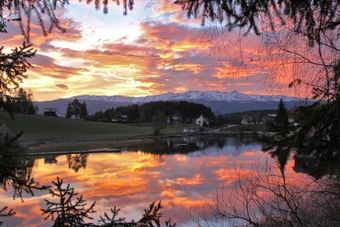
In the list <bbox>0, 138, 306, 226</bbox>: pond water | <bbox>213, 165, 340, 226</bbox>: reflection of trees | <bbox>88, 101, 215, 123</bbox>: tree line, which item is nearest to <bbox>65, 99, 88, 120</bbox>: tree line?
<bbox>88, 101, 215, 123</bbox>: tree line

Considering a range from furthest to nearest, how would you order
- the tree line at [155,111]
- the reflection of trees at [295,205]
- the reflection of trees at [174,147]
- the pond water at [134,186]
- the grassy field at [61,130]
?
the tree line at [155,111], the grassy field at [61,130], the reflection of trees at [174,147], the pond water at [134,186], the reflection of trees at [295,205]

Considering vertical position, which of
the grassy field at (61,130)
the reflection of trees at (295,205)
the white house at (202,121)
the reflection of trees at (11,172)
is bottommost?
the white house at (202,121)

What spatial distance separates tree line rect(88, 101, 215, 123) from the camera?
174750mm

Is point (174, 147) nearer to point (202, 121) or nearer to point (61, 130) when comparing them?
point (61, 130)

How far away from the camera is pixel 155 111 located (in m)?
176

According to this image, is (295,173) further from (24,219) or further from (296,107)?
(296,107)

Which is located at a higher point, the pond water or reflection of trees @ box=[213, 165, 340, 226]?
reflection of trees @ box=[213, 165, 340, 226]

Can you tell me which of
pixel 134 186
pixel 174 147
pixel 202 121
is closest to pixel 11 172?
pixel 134 186

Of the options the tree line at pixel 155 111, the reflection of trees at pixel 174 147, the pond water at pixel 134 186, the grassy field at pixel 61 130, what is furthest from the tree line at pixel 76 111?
the pond water at pixel 134 186

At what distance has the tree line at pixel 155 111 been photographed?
→ 175 metres

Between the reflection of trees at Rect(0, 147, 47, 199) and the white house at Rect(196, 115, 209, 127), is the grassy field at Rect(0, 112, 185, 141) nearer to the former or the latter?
the white house at Rect(196, 115, 209, 127)

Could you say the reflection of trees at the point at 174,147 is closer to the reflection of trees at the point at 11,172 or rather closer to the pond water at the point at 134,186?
the pond water at the point at 134,186

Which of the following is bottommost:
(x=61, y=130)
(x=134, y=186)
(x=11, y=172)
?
(x=61, y=130)

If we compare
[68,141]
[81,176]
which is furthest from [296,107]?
[68,141]
